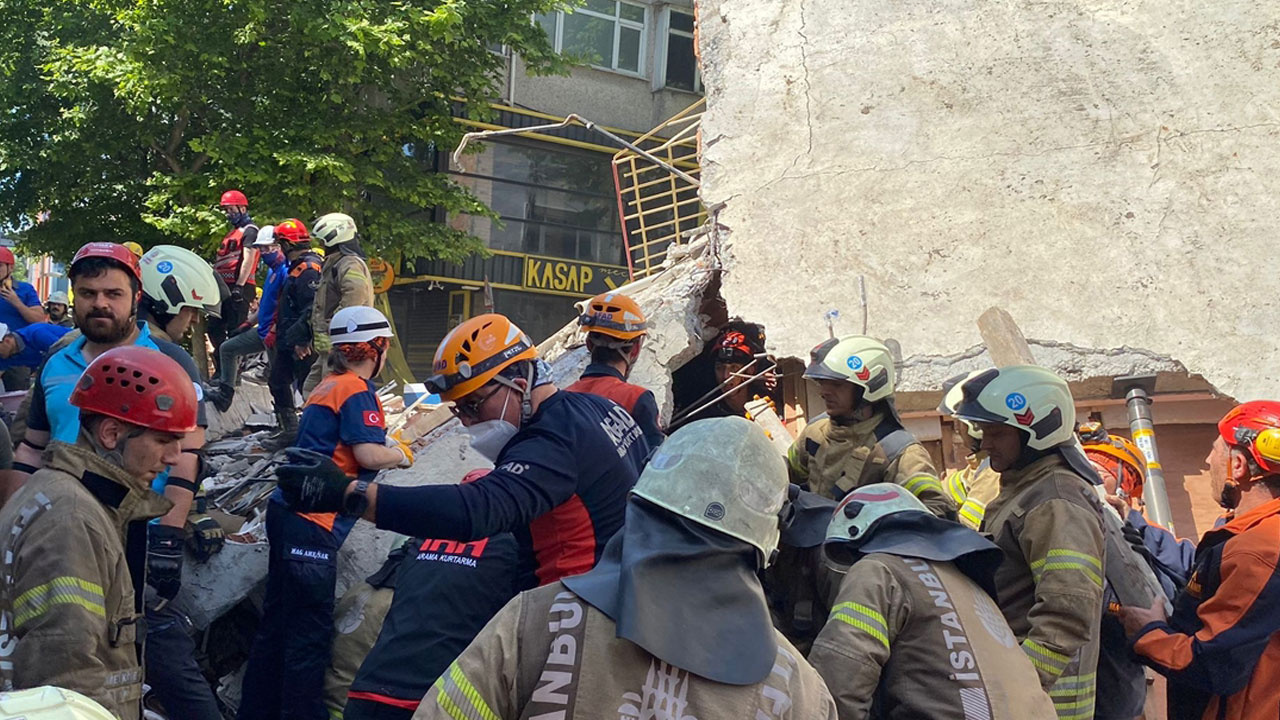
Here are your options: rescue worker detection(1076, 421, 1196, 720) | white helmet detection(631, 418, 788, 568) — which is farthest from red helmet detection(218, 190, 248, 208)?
white helmet detection(631, 418, 788, 568)

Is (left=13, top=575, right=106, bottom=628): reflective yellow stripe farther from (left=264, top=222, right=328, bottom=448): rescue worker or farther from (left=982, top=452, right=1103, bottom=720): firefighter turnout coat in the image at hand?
(left=264, top=222, right=328, bottom=448): rescue worker

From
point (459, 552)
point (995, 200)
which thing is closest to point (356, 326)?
point (459, 552)

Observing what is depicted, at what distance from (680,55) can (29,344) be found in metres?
19.3

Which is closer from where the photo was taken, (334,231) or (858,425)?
(858,425)

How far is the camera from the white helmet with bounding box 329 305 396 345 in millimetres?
5000

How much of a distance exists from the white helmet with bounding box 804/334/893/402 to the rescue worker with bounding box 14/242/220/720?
102 inches

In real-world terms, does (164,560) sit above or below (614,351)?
below

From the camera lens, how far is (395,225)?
52.4ft

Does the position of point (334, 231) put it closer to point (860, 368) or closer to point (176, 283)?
point (176, 283)

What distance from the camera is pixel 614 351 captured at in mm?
5512

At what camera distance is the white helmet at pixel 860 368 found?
4770 millimetres

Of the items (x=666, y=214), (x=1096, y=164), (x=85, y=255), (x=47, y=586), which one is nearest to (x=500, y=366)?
(x=47, y=586)

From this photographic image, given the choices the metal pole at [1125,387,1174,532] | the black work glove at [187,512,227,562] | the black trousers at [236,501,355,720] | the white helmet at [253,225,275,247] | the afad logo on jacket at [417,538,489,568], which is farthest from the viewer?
the white helmet at [253,225,275,247]

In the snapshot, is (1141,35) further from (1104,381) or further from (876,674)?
(876,674)
